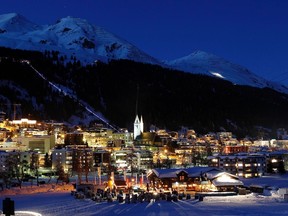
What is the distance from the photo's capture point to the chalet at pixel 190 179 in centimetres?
3666

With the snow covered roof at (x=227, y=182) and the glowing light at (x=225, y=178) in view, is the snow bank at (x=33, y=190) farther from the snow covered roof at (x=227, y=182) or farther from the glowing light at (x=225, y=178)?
the glowing light at (x=225, y=178)

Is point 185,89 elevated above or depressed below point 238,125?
above

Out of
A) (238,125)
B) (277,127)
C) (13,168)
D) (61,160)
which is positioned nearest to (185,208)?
(13,168)

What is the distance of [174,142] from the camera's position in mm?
120938

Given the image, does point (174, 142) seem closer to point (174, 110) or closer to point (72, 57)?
point (174, 110)

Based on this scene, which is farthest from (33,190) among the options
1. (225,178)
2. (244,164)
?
(244,164)

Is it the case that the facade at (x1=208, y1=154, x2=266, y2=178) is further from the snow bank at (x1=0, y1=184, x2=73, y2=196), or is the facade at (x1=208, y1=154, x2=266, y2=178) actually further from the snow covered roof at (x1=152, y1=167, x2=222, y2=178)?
the snow bank at (x1=0, y1=184, x2=73, y2=196)

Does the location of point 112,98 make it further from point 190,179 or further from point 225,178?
point 225,178

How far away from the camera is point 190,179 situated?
3931 centimetres

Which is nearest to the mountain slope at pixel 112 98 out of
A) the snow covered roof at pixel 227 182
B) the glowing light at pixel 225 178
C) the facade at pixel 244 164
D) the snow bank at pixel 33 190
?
the facade at pixel 244 164

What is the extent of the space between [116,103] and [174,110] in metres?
23.6

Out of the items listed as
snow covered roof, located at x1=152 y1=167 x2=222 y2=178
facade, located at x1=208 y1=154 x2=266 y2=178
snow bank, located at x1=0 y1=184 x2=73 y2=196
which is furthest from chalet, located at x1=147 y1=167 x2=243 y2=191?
facade, located at x1=208 y1=154 x2=266 y2=178

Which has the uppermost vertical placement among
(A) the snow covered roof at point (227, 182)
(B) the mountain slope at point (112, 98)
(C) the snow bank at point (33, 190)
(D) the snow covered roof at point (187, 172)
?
(B) the mountain slope at point (112, 98)

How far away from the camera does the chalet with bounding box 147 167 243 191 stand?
36656 mm
